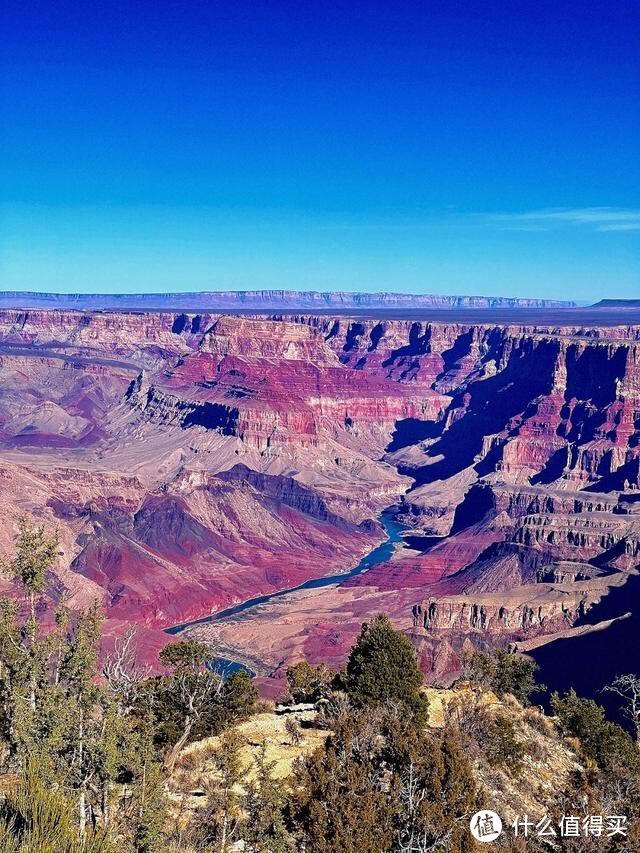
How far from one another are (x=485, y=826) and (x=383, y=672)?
57.7 feet

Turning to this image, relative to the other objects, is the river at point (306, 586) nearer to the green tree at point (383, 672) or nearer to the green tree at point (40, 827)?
the green tree at point (383, 672)

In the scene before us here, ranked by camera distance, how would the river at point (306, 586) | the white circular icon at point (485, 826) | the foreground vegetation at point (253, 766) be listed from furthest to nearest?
the river at point (306, 586) → the white circular icon at point (485, 826) → the foreground vegetation at point (253, 766)

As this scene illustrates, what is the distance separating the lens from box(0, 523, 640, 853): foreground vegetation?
65.2ft

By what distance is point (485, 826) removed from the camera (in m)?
21.3

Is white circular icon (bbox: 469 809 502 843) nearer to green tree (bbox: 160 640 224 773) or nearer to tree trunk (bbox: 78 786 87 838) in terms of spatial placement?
tree trunk (bbox: 78 786 87 838)

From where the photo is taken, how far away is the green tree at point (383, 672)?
36.7 m

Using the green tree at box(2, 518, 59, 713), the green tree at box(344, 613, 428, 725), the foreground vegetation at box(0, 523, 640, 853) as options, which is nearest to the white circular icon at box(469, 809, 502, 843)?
the foreground vegetation at box(0, 523, 640, 853)

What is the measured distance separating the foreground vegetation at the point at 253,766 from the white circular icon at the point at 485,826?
0.34 meters

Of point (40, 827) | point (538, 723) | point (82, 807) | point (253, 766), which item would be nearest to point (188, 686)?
point (253, 766)

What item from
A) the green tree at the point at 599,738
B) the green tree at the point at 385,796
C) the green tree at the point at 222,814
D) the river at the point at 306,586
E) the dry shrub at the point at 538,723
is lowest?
the river at the point at 306,586

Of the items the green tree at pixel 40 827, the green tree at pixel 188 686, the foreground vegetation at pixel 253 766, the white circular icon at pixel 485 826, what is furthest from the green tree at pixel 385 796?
the green tree at pixel 188 686

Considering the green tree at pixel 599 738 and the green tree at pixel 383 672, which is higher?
the green tree at pixel 383 672

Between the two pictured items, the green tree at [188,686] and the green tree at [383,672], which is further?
the green tree at [383,672]

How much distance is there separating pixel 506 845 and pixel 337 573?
5624 inches
